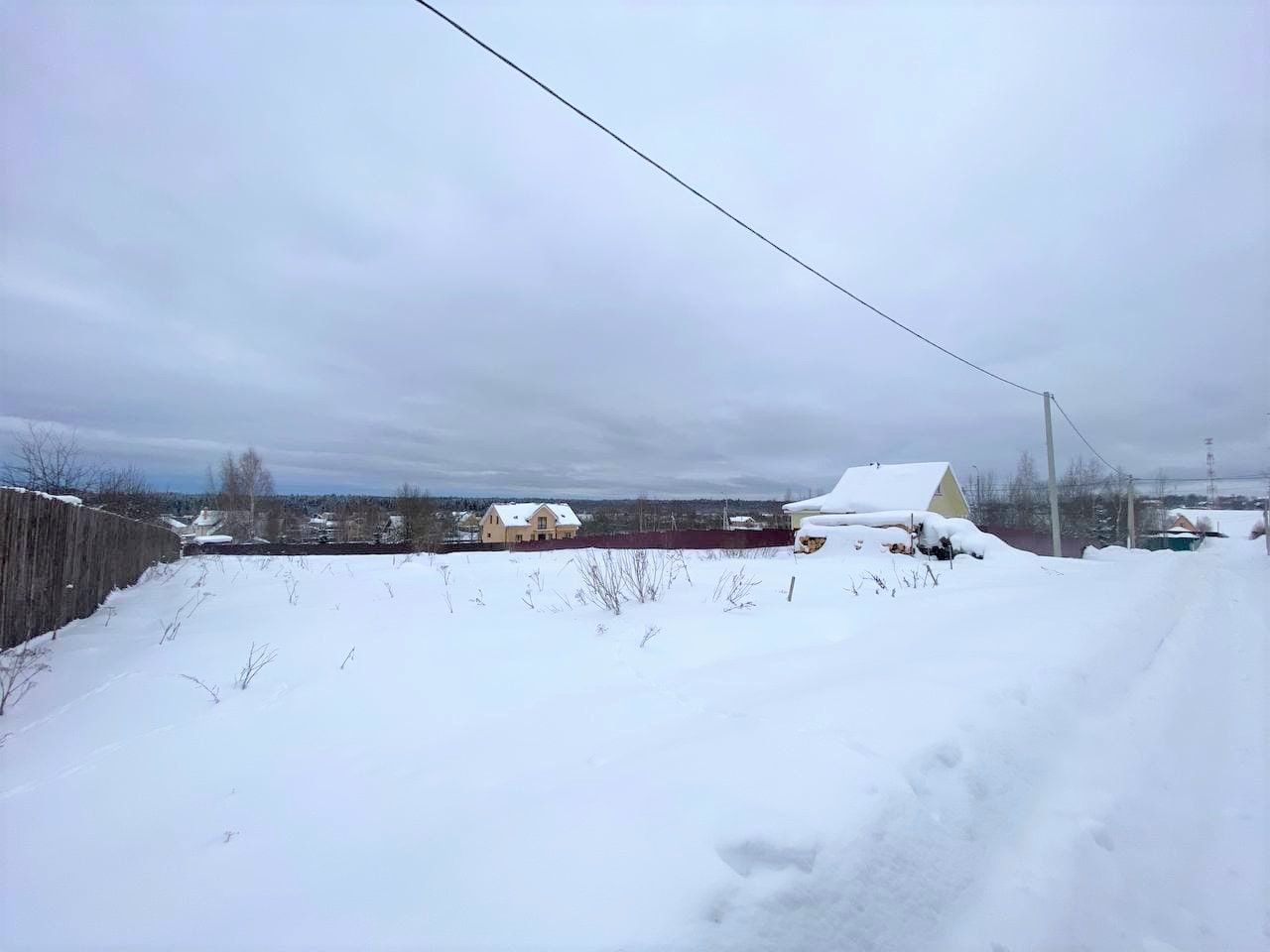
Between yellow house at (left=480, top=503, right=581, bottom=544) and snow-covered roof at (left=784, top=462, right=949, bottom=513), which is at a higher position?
snow-covered roof at (left=784, top=462, right=949, bottom=513)

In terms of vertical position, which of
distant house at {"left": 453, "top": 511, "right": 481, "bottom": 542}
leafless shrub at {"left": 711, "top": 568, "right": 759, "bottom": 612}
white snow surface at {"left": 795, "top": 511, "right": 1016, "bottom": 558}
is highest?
white snow surface at {"left": 795, "top": 511, "right": 1016, "bottom": 558}

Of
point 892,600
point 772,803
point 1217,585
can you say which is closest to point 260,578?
point 892,600

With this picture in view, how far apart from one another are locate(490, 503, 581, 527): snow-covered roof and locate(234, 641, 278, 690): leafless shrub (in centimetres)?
6364

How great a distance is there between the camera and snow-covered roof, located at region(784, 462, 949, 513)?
1188 inches

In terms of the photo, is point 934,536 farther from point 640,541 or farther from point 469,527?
point 469,527

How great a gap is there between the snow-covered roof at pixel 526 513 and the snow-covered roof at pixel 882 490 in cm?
4211

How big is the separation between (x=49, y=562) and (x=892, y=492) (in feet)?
107

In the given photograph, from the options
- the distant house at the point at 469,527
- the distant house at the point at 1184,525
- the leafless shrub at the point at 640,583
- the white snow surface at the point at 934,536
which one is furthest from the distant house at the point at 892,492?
the distant house at the point at 1184,525

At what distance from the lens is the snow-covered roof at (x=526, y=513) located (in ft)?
224

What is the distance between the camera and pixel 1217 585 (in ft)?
38.7

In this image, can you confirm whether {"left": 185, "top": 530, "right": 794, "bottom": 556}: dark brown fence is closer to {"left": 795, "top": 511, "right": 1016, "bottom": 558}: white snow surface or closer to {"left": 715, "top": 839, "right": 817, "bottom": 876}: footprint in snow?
{"left": 795, "top": 511, "right": 1016, "bottom": 558}: white snow surface

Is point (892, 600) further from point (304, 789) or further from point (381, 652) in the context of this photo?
point (304, 789)

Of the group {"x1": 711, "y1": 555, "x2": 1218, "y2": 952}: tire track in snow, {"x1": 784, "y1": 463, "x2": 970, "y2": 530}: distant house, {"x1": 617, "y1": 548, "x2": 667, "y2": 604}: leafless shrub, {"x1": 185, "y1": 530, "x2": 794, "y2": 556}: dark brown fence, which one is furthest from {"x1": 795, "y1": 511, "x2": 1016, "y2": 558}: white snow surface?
{"x1": 784, "y1": 463, "x2": 970, "y2": 530}: distant house

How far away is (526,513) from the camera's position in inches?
2751
